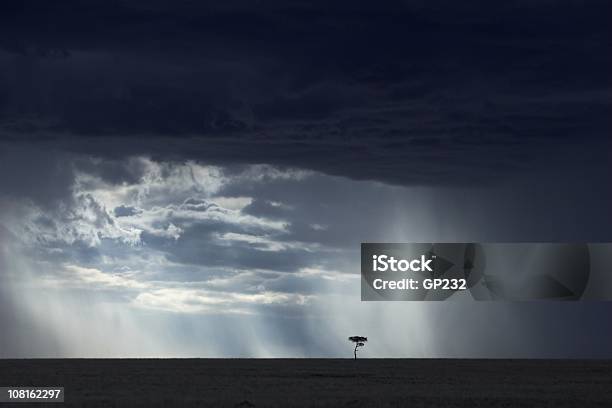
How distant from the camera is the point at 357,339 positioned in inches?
7096
